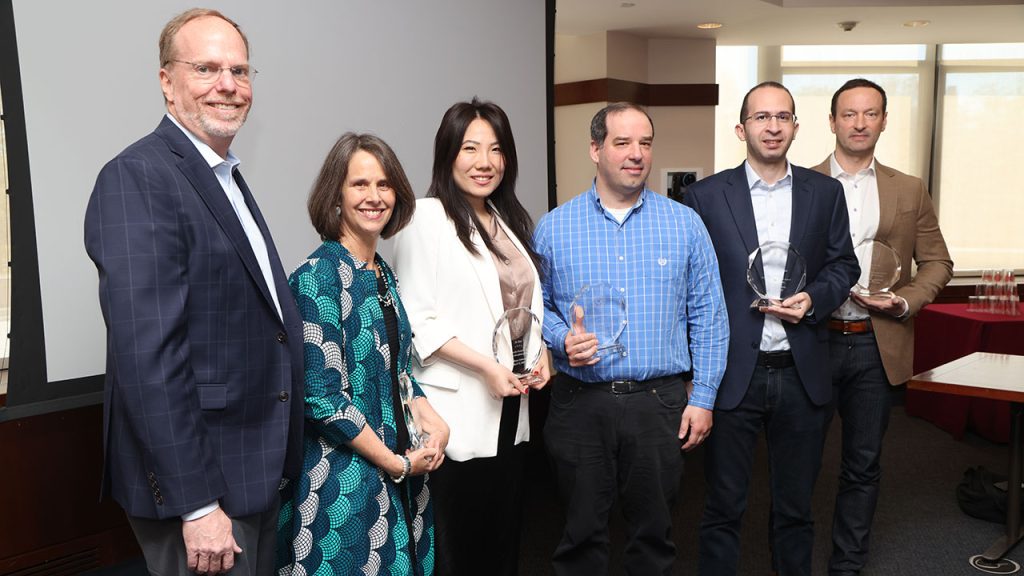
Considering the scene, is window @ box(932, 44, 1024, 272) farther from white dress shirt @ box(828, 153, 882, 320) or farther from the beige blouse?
the beige blouse

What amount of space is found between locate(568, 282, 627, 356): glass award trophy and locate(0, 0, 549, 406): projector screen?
1.24 meters

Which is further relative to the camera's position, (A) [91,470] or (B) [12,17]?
(A) [91,470]

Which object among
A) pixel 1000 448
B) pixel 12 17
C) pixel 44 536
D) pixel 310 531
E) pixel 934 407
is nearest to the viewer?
pixel 310 531

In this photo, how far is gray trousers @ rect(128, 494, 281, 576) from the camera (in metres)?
1.54

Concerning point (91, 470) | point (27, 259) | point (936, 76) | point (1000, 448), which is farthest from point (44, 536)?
point (936, 76)

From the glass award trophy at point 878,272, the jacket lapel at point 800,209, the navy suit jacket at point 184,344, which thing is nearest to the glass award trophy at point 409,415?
the navy suit jacket at point 184,344

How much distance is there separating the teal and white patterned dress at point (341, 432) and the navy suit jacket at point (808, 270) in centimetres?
118

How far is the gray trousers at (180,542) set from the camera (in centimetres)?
154

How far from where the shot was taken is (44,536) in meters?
2.27

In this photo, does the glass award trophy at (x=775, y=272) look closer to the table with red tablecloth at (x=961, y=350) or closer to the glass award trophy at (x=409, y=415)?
the glass award trophy at (x=409, y=415)

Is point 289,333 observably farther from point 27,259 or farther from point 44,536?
point 44,536

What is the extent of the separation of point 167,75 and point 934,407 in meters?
5.52

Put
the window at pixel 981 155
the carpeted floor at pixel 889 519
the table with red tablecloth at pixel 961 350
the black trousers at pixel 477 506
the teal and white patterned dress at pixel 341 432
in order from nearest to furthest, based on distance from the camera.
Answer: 1. the teal and white patterned dress at pixel 341 432
2. the black trousers at pixel 477 506
3. the carpeted floor at pixel 889 519
4. the table with red tablecloth at pixel 961 350
5. the window at pixel 981 155

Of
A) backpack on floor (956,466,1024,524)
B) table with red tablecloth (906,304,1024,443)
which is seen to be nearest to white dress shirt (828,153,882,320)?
backpack on floor (956,466,1024,524)
